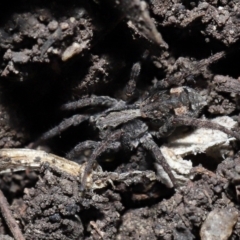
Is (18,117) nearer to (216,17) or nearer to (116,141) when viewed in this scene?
(116,141)

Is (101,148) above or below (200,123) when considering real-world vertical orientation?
below

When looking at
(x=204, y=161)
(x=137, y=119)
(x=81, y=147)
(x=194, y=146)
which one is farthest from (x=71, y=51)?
(x=204, y=161)

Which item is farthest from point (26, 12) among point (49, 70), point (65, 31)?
point (49, 70)

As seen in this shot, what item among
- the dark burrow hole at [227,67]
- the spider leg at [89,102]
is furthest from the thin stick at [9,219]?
the dark burrow hole at [227,67]

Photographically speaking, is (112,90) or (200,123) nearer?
(200,123)

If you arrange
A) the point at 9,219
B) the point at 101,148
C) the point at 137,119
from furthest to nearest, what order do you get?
the point at 137,119
the point at 101,148
the point at 9,219

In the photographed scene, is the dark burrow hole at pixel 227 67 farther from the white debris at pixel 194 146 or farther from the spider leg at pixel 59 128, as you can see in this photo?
the spider leg at pixel 59 128

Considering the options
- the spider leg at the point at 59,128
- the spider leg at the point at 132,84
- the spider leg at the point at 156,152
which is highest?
the spider leg at the point at 132,84

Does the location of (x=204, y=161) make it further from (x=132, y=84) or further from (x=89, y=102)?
(x=89, y=102)
